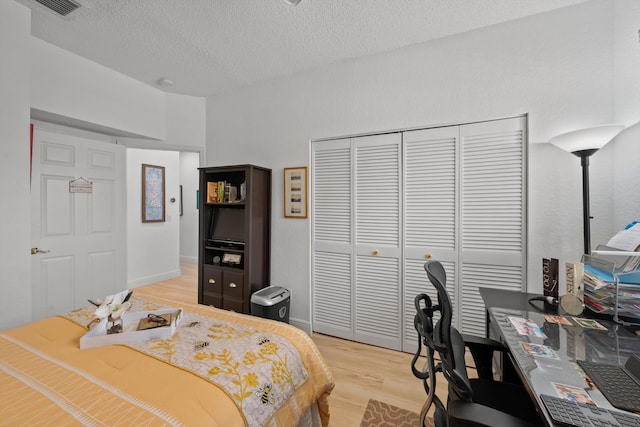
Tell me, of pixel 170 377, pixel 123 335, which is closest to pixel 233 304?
pixel 123 335

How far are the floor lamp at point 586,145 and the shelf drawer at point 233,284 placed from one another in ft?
9.43

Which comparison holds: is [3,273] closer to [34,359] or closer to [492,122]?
[34,359]

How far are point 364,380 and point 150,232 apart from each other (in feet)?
13.8

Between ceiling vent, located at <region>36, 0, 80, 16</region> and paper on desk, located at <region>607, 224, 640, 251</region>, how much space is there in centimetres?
387

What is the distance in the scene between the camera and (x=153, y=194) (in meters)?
4.61

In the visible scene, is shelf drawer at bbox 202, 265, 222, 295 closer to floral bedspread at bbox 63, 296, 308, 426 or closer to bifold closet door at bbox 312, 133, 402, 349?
bifold closet door at bbox 312, 133, 402, 349

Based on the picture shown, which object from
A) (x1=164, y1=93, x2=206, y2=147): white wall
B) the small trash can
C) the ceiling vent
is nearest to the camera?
the ceiling vent

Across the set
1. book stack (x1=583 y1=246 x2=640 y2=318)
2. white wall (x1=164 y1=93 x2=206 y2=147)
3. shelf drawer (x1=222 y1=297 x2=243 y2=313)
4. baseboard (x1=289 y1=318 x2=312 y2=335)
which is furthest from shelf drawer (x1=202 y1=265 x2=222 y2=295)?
book stack (x1=583 y1=246 x2=640 y2=318)

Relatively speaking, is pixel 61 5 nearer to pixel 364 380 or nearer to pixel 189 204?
pixel 364 380

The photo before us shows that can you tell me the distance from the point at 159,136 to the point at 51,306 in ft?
6.92

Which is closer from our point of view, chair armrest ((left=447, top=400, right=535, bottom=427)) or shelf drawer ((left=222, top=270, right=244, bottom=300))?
chair armrest ((left=447, top=400, right=535, bottom=427))

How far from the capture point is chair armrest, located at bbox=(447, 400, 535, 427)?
0.82 metres

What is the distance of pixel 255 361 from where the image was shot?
115 centimetres

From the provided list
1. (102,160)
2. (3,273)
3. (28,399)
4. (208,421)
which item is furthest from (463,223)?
(102,160)
